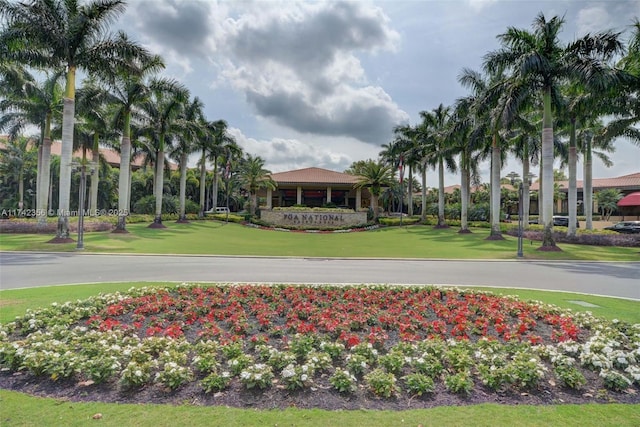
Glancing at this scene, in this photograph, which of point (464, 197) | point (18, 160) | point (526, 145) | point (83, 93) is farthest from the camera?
point (18, 160)

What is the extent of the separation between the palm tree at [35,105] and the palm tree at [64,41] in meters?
3.98

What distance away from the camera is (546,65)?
70.7 feet

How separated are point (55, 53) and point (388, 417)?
89.2 feet

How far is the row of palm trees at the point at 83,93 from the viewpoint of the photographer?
2138cm

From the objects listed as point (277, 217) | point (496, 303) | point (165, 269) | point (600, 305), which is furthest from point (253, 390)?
point (277, 217)

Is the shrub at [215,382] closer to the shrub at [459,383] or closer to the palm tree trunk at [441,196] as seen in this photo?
the shrub at [459,383]

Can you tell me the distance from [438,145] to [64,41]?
34279 millimetres

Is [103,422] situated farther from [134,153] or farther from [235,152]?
[235,152]

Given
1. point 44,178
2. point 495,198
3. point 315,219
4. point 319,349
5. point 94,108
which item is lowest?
point 319,349

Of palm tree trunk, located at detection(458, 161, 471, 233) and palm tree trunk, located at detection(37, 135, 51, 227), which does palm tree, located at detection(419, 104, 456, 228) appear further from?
palm tree trunk, located at detection(37, 135, 51, 227)

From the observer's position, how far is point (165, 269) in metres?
14.0

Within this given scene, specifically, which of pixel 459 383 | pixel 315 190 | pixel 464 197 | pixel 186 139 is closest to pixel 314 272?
pixel 459 383

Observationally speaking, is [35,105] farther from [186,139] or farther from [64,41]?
[186,139]

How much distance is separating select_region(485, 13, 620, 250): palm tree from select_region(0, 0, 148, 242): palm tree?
23.7 meters
